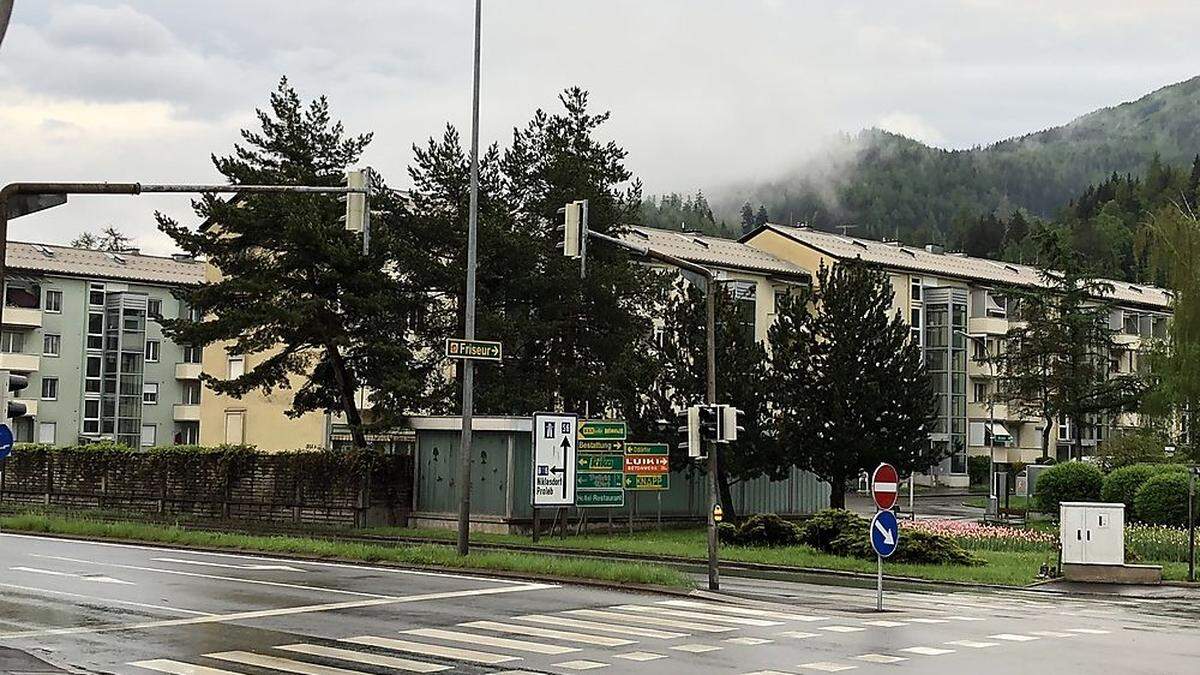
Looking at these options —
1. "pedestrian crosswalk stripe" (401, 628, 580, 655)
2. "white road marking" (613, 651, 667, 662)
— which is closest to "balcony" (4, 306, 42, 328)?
"pedestrian crosswalk stripe" (401, 628, 580, 655)

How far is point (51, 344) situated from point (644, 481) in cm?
5445

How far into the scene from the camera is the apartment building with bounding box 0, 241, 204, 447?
83.6m

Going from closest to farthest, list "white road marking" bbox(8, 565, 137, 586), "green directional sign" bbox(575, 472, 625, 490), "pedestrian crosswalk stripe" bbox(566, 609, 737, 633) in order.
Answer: "pedestrian crosswalk stripe" bbox(566, 609, 737, 633) < "white road marking" bbox(8, 565, 137, 586) < "green directional sign" bbox(575, 472, 625, 490)

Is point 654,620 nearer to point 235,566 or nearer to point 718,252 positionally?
point 235,566

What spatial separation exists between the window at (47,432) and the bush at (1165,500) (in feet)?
205

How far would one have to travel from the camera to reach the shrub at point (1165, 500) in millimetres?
42531

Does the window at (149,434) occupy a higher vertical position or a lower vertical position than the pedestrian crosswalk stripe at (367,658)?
higher

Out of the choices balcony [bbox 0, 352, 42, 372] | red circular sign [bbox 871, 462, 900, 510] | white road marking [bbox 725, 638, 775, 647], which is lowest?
white road marking [bbox 725, 638, 775, 647]

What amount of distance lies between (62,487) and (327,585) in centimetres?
3572

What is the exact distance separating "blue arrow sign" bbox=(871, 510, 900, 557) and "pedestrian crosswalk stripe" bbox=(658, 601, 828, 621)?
2.12 metres

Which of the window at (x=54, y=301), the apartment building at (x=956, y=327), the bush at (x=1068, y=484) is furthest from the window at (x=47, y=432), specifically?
the bush at (x=1068, y=484)

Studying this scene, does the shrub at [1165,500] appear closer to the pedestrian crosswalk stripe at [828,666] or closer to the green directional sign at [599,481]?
the green directional sign at [599,481]

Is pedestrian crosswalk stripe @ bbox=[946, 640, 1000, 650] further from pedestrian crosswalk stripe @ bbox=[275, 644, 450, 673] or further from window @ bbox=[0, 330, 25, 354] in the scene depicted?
window @ bbox=[0, 330, 25, 354]

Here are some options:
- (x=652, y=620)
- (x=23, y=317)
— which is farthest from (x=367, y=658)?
(x=23, y=317)
